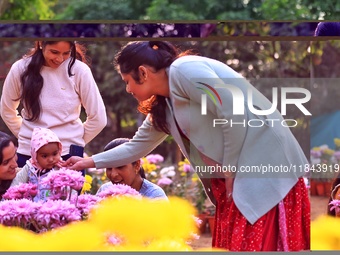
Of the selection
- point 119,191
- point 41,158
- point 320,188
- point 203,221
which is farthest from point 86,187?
point 320,188

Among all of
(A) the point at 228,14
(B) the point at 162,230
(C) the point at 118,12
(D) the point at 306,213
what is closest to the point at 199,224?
(B) the point at 162,230

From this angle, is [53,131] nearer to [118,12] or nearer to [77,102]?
[77,102]

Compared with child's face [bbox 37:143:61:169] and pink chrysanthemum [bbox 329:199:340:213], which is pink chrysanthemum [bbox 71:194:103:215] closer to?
child's face [bbox 37:143:61:169]

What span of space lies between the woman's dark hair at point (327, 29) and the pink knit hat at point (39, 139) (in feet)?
4.97

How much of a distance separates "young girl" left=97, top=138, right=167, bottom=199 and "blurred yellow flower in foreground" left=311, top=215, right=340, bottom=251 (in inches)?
32.6

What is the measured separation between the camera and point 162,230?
16.8 feet

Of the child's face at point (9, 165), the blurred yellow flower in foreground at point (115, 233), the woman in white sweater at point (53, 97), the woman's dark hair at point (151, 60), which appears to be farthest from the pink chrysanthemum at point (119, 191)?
the child's face at point (9, 165)

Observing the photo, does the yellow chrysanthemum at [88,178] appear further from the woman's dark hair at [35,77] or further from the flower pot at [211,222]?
the flower pot at [211,222]

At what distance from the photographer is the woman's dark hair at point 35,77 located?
5156mm

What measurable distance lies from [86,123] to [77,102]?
0.12 m

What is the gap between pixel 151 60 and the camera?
5047mm

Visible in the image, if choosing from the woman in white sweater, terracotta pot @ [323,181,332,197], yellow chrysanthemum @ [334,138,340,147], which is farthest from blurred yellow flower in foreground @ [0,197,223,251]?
yellow chrysanthemum @ [334,138,340,147]

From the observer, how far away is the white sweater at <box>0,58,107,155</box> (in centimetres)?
516

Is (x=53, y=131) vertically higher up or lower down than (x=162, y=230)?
higher up
